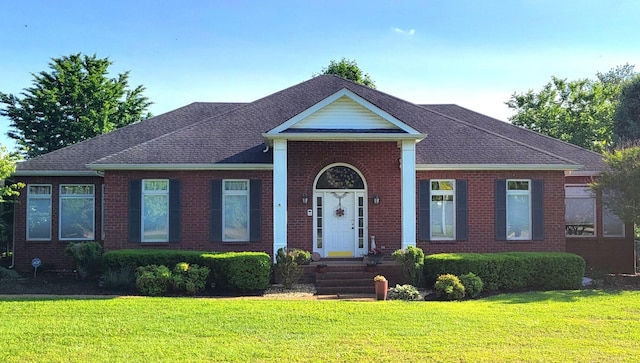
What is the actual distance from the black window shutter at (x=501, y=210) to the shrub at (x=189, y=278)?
8884 mm

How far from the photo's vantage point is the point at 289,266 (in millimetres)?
14289

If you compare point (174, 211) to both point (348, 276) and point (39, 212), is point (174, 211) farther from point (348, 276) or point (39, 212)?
point (348, 276)

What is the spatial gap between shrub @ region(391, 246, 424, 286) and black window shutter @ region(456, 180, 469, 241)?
3025 millimetres

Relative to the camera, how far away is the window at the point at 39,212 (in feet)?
60.3

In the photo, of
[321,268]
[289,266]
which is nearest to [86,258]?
[289,266]

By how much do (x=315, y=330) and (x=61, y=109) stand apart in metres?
26.5

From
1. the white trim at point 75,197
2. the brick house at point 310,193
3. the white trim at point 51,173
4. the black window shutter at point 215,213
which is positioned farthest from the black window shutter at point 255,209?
the white trim at point 75,197

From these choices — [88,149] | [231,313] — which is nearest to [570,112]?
[88,149]

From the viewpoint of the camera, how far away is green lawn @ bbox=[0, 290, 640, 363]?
793 cm

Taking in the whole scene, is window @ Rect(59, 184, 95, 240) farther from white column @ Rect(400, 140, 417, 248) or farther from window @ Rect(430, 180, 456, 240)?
window @ Rect(430, 180, 456, 240)

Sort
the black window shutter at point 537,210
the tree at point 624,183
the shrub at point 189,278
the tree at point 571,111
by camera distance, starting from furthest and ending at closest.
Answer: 1. the tree at point 571,111
2. the black window shutter at point 537,210
3. the tree at point 624,183
4. the shrub at point 189,278

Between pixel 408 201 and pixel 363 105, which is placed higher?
pixel 363 105

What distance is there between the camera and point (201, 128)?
727 inches

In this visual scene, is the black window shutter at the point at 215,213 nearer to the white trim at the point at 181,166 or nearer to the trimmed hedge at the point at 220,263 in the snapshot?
the white trim at the point at 181,166
